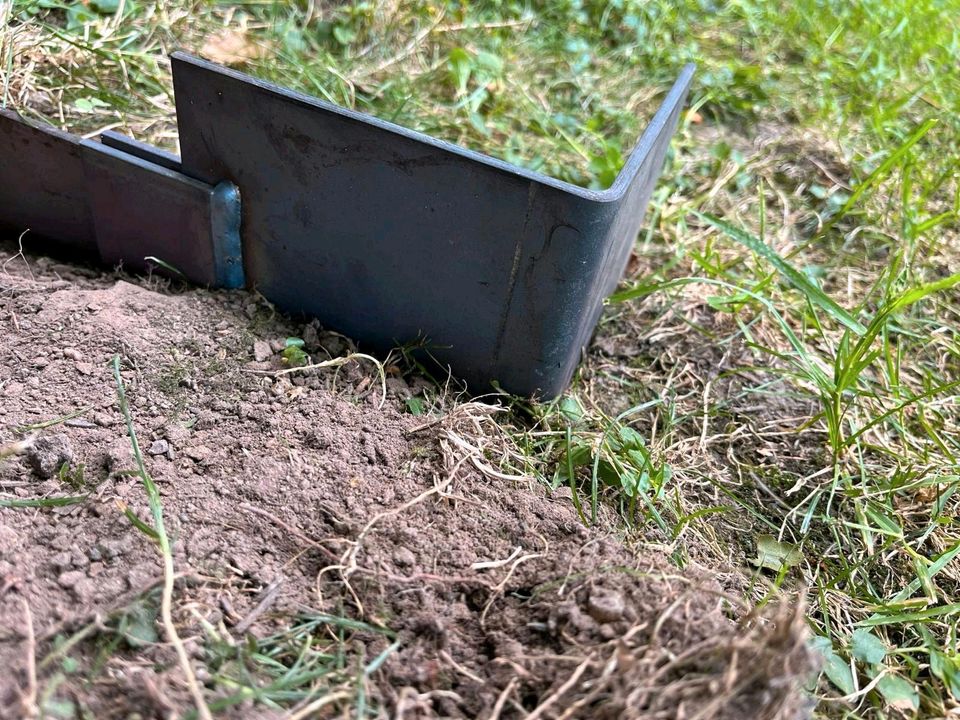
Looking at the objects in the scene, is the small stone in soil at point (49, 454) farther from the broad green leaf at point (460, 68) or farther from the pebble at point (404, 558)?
the broad green leaf at point (460, 68)

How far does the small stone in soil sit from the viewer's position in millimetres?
1245

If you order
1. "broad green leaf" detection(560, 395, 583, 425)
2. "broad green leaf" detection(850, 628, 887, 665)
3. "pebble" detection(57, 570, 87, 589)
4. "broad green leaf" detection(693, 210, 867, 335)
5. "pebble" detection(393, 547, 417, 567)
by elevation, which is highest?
"broad green leaf" detection(693, 210, 867, 335)

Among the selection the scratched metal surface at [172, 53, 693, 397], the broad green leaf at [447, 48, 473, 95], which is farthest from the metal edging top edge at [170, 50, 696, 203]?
the broad green leaf at [447, 48, 473, 95]

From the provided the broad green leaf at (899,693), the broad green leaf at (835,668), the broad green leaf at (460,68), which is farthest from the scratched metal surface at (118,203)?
the broad green leaf at (899,693)

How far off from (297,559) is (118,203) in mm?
860

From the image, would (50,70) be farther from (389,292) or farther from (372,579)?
(372,579)

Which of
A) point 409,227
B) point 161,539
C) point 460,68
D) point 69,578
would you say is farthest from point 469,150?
point 460,68

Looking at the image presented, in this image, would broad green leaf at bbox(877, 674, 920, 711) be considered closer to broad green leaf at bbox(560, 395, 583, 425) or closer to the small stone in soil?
broad green leaf at bbox(560, 395, 583, 425)

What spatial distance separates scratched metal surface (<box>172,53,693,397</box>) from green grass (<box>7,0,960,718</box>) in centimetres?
19

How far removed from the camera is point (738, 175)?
102 inches

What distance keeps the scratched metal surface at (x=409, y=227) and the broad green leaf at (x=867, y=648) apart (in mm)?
684

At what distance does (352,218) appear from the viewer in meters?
1.48

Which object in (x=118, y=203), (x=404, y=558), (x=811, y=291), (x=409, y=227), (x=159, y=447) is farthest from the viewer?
(x=811, y=291)

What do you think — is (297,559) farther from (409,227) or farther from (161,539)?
(409,227)
